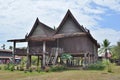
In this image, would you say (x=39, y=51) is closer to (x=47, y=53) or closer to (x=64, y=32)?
(x=47, y=53)

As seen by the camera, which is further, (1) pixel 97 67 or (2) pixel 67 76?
(1) pixel 97 67

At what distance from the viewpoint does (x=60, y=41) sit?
137ft

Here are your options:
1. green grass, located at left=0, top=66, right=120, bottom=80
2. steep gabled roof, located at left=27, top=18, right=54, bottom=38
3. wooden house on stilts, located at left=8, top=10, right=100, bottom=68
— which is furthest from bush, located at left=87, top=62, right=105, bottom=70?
steep gabled roof, located at left=27, top=18, right=54, bottom=38

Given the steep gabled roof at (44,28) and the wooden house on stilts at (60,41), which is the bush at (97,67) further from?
the steep gabled roof at (44,28)

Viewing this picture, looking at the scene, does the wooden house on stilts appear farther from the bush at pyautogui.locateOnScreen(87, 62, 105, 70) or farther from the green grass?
the green grass

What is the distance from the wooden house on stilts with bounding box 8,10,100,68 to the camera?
129 ft

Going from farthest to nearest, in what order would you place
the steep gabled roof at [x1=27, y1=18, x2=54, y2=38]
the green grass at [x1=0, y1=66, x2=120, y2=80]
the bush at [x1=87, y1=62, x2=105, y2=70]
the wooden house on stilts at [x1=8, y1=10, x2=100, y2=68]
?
the steep gabled roof at [x1=27, y1=18, x2=54, y2=38], the wooden house on stilts at [x1=8, y1=10, x2=100, y2=68], the bush at [x1=87, y1=62, x2=105, y2=70], the green grass at [x1=0, y1=66, x2=120, y2=80]

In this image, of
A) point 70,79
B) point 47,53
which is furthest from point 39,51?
point 70,79

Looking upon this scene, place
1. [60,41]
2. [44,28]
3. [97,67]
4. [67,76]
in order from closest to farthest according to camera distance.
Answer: [67,76] < [97,67] < [60,41] < [44,28]

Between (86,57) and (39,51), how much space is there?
24.3 feet

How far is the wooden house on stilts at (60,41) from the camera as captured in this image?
3931 centimetres

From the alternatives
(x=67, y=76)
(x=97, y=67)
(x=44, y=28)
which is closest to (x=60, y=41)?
(x=44, y=28)

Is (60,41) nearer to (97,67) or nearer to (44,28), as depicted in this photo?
(44,28)

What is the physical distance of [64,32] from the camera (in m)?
41.4
